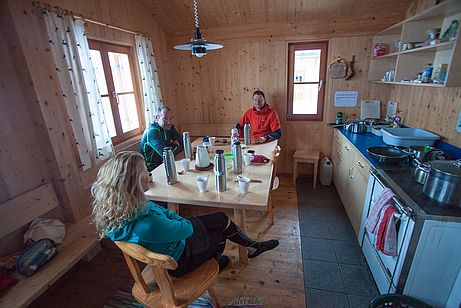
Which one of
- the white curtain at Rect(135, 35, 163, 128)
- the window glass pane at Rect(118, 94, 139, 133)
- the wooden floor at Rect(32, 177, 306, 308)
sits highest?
the white curtain at Rect(135, 35, 163, 128)

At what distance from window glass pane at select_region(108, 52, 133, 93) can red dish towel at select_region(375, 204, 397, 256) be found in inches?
117

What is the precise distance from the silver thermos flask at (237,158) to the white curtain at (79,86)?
143cm

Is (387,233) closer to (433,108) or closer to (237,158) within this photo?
(237,158)

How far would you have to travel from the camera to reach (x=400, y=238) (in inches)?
56.4

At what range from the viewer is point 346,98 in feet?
10.7

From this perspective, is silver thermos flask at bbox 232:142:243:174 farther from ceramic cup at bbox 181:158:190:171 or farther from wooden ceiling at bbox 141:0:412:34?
wooden ceiling at bbox 141:0:412:34

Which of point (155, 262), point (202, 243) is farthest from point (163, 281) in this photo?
point (202, 243)

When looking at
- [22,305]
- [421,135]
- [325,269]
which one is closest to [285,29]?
[421,135]

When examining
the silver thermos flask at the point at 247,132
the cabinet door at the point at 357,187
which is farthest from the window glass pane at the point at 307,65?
the cabinet door at the point at 357,187

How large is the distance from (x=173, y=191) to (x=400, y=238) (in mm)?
1515

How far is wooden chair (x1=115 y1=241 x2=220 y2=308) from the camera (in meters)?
1.04

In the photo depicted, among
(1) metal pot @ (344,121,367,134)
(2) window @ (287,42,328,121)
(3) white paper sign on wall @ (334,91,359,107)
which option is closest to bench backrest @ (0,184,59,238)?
(2) window @ (287,42,328,121)

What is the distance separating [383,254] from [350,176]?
1010 millimetres

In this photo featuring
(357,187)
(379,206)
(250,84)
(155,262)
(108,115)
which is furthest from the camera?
(250,84)
